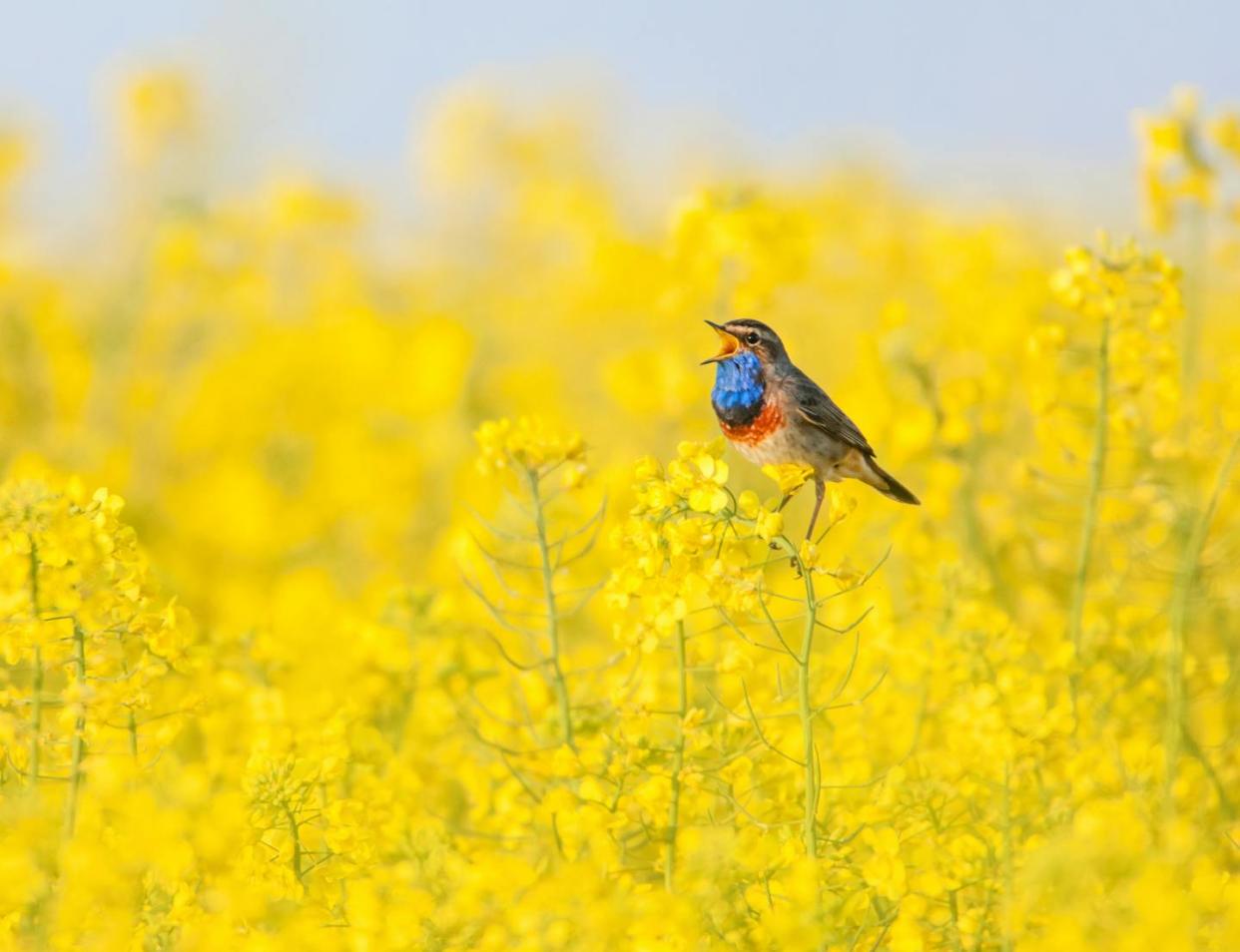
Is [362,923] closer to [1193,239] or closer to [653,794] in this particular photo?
[653,794]

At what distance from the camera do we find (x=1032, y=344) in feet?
12.6

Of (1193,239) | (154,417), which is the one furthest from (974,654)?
(154,417)

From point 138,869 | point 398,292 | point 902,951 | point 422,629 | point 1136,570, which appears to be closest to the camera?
point 138,869

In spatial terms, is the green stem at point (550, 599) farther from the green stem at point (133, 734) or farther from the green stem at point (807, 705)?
the green stem at point (133, 734)

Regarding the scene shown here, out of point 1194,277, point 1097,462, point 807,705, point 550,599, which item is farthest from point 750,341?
point 1194,277

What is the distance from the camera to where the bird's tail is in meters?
3.21

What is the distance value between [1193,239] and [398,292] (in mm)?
10798

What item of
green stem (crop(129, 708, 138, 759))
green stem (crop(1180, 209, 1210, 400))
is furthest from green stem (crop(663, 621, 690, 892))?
green stem (crop(1180, 209, 1210, 400))

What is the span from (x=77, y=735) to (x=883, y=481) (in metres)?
1.63

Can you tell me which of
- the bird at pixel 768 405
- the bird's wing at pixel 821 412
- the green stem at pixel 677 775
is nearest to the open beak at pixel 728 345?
the bird at pixel 768 405

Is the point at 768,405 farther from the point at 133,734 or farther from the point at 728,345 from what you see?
the point at 133,734

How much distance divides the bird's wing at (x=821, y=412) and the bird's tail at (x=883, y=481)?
79 millimetres

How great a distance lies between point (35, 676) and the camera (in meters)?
2.67

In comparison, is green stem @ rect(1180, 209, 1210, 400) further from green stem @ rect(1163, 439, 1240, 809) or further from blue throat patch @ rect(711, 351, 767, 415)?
blue throat patch @ rect(711, 351, 767, 415)
